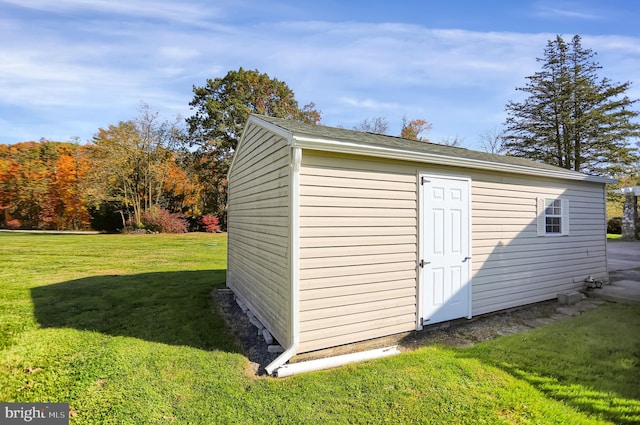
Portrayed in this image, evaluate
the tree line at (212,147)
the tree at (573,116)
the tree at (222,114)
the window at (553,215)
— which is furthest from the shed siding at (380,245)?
the tree at (222,114)

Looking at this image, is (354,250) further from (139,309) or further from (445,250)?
(139,309)

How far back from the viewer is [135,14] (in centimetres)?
658

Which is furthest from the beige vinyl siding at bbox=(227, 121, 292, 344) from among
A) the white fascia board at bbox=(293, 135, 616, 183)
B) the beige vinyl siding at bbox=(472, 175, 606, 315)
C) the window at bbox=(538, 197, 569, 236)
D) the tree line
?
the tree line

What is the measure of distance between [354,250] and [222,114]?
2152 cm

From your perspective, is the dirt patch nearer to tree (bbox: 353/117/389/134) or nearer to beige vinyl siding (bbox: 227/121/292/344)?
beige vinyl siding (bbox: 227/121/292/344)

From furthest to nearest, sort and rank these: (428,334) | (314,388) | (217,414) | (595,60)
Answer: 1. (595,60)
2. (428,334)
3. (314,388)
4. (217,414)

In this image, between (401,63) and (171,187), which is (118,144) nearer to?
(171,187)

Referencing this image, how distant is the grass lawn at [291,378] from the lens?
2.61 meters

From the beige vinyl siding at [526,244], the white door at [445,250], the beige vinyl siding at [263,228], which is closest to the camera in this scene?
the beige vinyl siding at [263,228]

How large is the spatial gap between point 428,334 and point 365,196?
2245 millimetres

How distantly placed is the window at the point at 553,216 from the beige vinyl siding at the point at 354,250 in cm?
332

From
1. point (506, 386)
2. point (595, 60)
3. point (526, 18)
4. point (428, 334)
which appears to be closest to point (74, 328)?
point (428, 334)

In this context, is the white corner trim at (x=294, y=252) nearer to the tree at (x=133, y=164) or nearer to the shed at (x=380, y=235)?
the shed at (x=380, y=235)

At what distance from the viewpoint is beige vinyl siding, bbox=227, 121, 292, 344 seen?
12.4 ft
